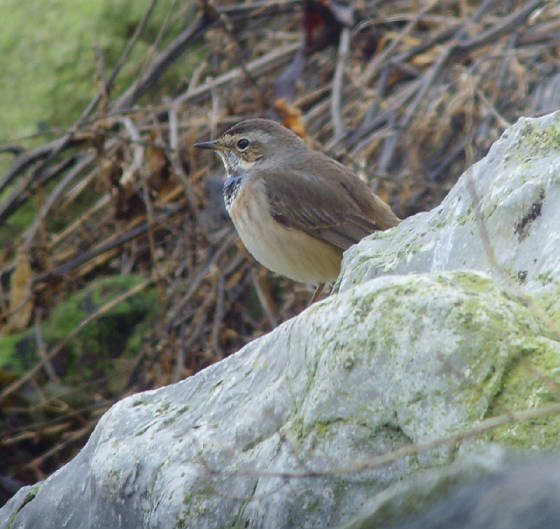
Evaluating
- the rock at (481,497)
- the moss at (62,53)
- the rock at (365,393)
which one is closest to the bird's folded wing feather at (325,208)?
the rock at (365,393)

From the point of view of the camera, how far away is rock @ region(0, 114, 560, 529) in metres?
2.52

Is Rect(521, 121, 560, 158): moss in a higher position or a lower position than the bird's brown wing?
higher

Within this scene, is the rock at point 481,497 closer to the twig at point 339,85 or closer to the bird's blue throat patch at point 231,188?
the bird's blue throat patch at point 231,188

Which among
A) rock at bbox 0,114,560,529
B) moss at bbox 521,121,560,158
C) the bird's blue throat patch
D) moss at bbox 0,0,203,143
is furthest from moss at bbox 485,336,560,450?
moss at bbox 0,0,203,143

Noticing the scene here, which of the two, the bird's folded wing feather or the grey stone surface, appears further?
the bird's folded wing feather

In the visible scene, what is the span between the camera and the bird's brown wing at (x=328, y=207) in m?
6.07

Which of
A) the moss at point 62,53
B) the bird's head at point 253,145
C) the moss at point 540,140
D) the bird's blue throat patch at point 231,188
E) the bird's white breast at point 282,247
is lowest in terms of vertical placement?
the bird's white breast at point 282,247

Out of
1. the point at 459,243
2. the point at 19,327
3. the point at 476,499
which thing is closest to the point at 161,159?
the point at 19,327

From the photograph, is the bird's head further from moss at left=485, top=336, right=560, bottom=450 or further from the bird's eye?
moss at left=485, top=336, right=560, bottom=450

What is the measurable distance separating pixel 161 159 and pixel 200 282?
926mm

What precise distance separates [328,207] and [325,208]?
0.02 m

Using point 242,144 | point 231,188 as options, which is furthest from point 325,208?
point 242,144

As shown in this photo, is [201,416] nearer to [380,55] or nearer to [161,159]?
[161,159]

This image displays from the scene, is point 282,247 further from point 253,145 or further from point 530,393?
point 530,393
